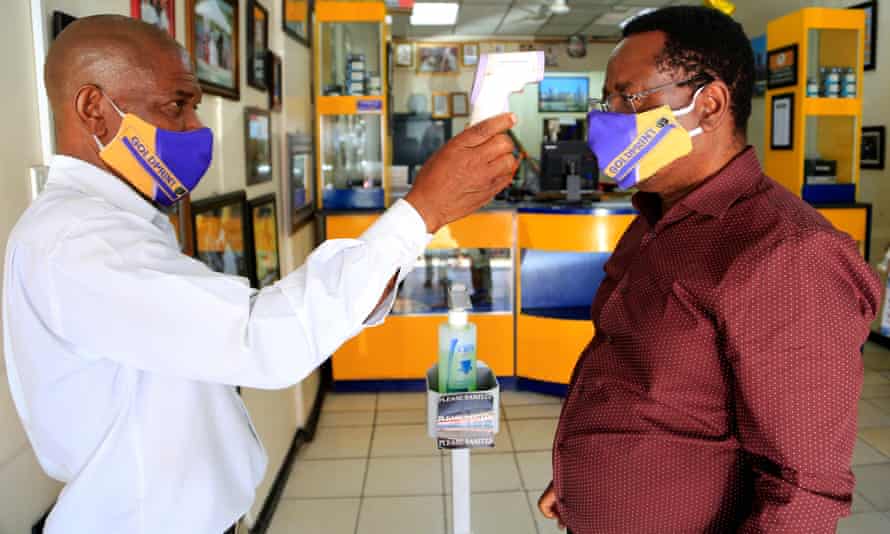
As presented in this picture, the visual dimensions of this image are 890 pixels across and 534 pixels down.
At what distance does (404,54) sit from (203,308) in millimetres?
9932

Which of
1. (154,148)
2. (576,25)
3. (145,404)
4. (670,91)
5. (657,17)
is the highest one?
(576,25)

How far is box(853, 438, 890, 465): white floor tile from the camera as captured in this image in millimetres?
3545

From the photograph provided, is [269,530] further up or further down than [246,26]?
further down

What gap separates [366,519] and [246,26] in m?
2.25

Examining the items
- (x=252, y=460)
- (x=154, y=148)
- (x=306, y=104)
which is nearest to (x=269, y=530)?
(x=252, y=460)

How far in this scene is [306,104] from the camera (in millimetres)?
4570

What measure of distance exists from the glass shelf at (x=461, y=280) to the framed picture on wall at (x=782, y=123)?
241cm

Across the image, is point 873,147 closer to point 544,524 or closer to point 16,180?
point 544,524

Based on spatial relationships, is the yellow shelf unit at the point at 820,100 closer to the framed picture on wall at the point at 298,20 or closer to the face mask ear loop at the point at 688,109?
the framed picture on wall at the point at 298,20

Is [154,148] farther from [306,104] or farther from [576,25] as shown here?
[576,25]

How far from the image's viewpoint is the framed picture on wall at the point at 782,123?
5.14 m

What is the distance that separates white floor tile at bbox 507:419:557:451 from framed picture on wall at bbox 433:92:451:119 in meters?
6.96

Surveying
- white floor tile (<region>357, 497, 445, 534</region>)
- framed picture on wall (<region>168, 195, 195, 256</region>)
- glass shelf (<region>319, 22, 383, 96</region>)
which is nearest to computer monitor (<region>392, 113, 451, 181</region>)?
glass shelf (<region>319, 22, 383, 96</region>)

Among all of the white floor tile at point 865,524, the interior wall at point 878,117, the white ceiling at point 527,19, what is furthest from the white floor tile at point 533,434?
the white ceiling at point 527,19
